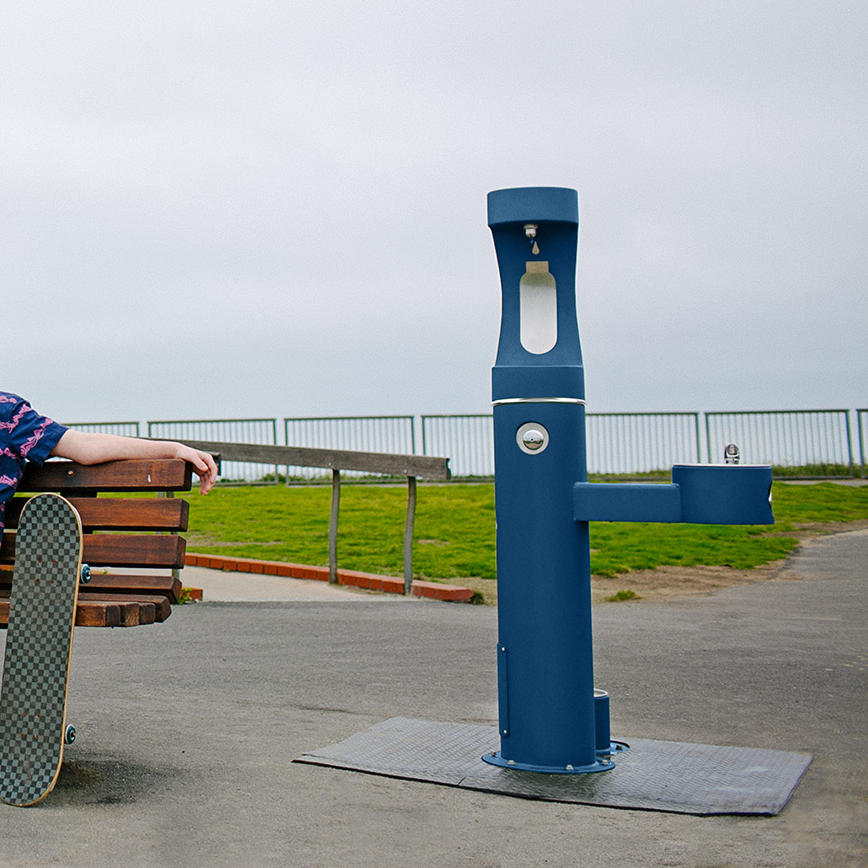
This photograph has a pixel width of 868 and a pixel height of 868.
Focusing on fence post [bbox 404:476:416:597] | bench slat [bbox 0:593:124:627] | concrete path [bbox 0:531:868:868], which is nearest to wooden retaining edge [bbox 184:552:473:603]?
fence post [bbox 404:476:416:597]

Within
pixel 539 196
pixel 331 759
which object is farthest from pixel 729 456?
pixel 331 759

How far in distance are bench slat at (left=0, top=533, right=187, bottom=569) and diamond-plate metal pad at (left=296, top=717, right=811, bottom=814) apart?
0.99 metres

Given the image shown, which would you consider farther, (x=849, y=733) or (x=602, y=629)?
(x=602, y=629)

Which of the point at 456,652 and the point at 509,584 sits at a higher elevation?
the point at 509,584

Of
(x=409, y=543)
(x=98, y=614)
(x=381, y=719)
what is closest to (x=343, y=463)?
(x=409, y=543)

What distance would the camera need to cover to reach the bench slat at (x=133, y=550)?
15.4ft

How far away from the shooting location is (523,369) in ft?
15.6

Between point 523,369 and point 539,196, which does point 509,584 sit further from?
point 539,196

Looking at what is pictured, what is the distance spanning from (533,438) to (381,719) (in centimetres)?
175

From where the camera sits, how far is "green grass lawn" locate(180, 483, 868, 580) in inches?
536

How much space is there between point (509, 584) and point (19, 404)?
7.01 feet

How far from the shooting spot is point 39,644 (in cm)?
425

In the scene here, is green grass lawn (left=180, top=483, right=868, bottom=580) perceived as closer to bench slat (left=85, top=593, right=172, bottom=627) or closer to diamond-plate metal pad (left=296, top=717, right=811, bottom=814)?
diamond-plate metal pad (left=296, top=717, right=811, bottom=814)

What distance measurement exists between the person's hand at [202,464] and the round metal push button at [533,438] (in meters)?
1.24
